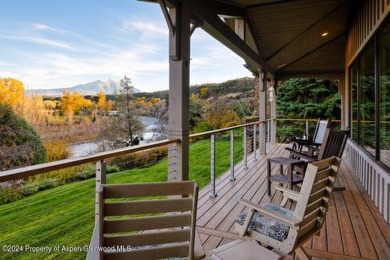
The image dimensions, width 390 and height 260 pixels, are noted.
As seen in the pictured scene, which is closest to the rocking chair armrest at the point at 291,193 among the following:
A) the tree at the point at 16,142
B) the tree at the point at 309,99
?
the tree at the point at 16,142

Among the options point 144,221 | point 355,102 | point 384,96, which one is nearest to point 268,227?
point 144,221

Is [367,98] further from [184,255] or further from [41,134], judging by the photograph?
[41,134]

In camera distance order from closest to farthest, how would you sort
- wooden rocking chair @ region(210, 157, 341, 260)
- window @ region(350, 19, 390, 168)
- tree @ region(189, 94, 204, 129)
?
wooden rocking chair @ region(210, 157, 341, 260), window @ region(350, 19, 390, 168), tree @ region(189, 94, 204, 129)

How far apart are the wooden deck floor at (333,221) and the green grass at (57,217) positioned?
3.78ft

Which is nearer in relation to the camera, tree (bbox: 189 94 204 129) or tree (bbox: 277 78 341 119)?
→ tree (bbox: 189 94 204 129)

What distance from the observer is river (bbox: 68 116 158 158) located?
7.87 metres

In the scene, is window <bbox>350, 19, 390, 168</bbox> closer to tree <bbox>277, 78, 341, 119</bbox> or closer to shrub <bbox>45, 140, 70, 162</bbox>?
shrub <bbox>45, 140, 70, 162</bbox>

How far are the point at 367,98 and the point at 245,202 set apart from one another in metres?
4.04

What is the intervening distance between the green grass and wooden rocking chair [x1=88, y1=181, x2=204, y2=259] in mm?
790

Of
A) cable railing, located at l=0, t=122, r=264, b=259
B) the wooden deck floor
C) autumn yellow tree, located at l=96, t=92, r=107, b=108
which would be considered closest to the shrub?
cable railing, located at l=0, t=122, r=264, b=259

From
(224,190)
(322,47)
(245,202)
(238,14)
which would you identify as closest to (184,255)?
(245,202)

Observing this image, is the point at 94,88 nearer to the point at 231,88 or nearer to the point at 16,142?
the point at 16,142

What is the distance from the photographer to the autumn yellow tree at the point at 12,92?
6.74m

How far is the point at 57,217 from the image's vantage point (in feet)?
14.4
